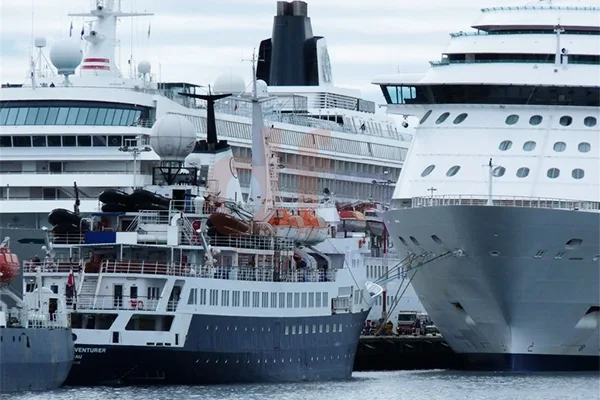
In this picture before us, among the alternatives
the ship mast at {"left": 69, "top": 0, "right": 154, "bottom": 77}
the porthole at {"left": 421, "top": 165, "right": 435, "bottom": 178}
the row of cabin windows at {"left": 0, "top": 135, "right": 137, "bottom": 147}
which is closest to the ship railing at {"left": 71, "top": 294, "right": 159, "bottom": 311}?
the porthole at {"left": 421, "top": 165, "right": 435, "bottom": 178}

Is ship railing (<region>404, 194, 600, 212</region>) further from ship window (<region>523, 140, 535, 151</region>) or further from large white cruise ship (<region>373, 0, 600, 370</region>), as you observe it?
ship window (<region>523, 140, 535, 151</region>)

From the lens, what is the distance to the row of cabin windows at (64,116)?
283 feet

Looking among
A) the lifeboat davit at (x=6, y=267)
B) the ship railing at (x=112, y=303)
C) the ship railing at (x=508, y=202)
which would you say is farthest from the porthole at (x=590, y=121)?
the lifeboat davit at (x=6, y=267)

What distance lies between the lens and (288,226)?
250 feet

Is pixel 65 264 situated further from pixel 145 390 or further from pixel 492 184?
pixel 492 184

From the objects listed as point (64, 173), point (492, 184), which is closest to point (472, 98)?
point (492, 184)

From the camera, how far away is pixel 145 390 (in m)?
66.4

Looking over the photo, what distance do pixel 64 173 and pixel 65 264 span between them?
16.6m

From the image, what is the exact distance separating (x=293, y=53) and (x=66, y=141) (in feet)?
94.9

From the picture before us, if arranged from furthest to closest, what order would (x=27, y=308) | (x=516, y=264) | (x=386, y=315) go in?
1. (x=386, y=315)
2. (x=516, y=264)
3. (x=27, y=308)

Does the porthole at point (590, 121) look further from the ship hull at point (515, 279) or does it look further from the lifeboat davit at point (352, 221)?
the lifeboat davit at point (352, 221)

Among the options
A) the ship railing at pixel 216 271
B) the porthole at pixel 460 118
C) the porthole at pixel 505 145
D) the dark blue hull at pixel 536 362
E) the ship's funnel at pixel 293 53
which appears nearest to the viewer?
the ship railing at pixel 216 271

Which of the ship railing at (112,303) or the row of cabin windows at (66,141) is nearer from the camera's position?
the ship railing at (112,303)

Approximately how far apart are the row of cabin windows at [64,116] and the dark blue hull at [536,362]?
1625 centimetres
